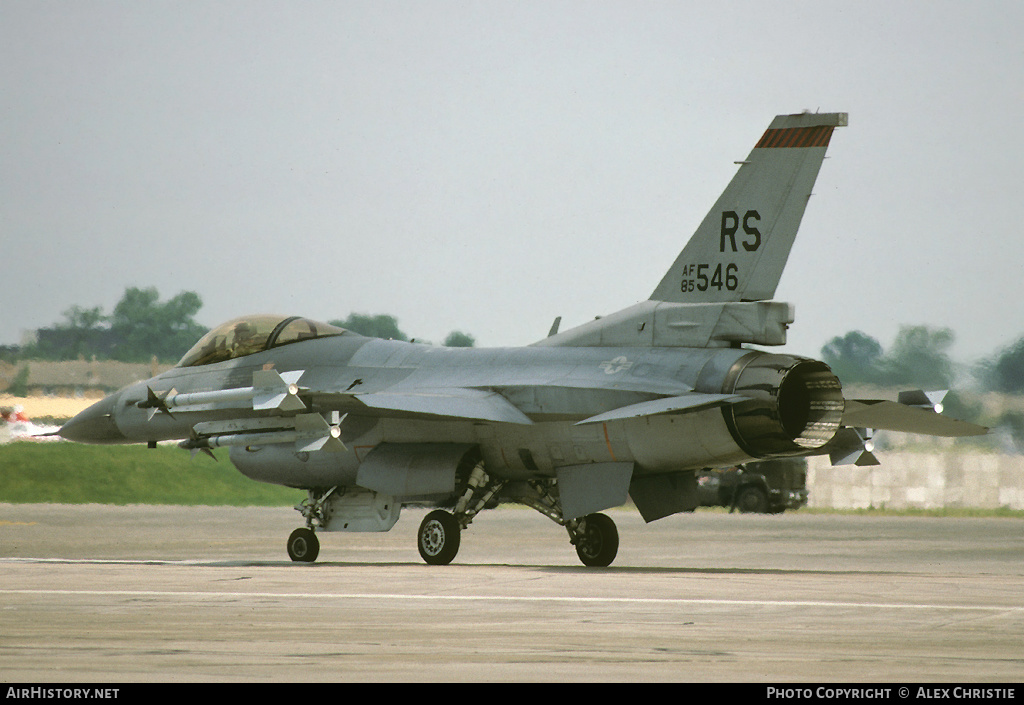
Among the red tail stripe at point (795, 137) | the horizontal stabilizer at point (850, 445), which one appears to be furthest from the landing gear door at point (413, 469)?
the red tail stripe at point (795, 137)

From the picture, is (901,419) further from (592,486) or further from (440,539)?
(440,539)

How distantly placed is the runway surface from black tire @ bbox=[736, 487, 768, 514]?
17.5 meters

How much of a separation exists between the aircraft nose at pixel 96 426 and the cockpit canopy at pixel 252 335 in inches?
57.0

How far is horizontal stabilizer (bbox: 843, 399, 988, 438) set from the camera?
16109mm

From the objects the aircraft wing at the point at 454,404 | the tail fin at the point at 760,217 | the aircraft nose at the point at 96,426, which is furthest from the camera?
the aircraft nose at the point at 96,426

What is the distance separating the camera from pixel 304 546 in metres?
18.2

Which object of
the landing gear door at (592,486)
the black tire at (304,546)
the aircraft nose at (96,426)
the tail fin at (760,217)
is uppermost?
the tail fin at (760,217)

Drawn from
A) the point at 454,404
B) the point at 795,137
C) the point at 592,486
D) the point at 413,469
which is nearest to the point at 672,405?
the point at 592,486

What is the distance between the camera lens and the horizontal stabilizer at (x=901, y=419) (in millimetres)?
16109

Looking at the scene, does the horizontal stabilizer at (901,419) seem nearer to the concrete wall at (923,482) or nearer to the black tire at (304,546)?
the black tire at (304,546)

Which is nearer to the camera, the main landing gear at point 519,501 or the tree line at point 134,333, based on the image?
the main landing gear at point 519,501

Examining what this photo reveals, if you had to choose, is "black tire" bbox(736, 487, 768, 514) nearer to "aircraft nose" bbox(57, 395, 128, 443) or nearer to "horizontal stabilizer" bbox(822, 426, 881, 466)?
"horizontal stabilizer" bbox(822, 426, 881, 466)

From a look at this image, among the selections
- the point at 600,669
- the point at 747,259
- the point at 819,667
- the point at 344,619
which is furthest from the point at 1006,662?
the point at 747,259

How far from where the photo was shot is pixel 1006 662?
7.34 meters
